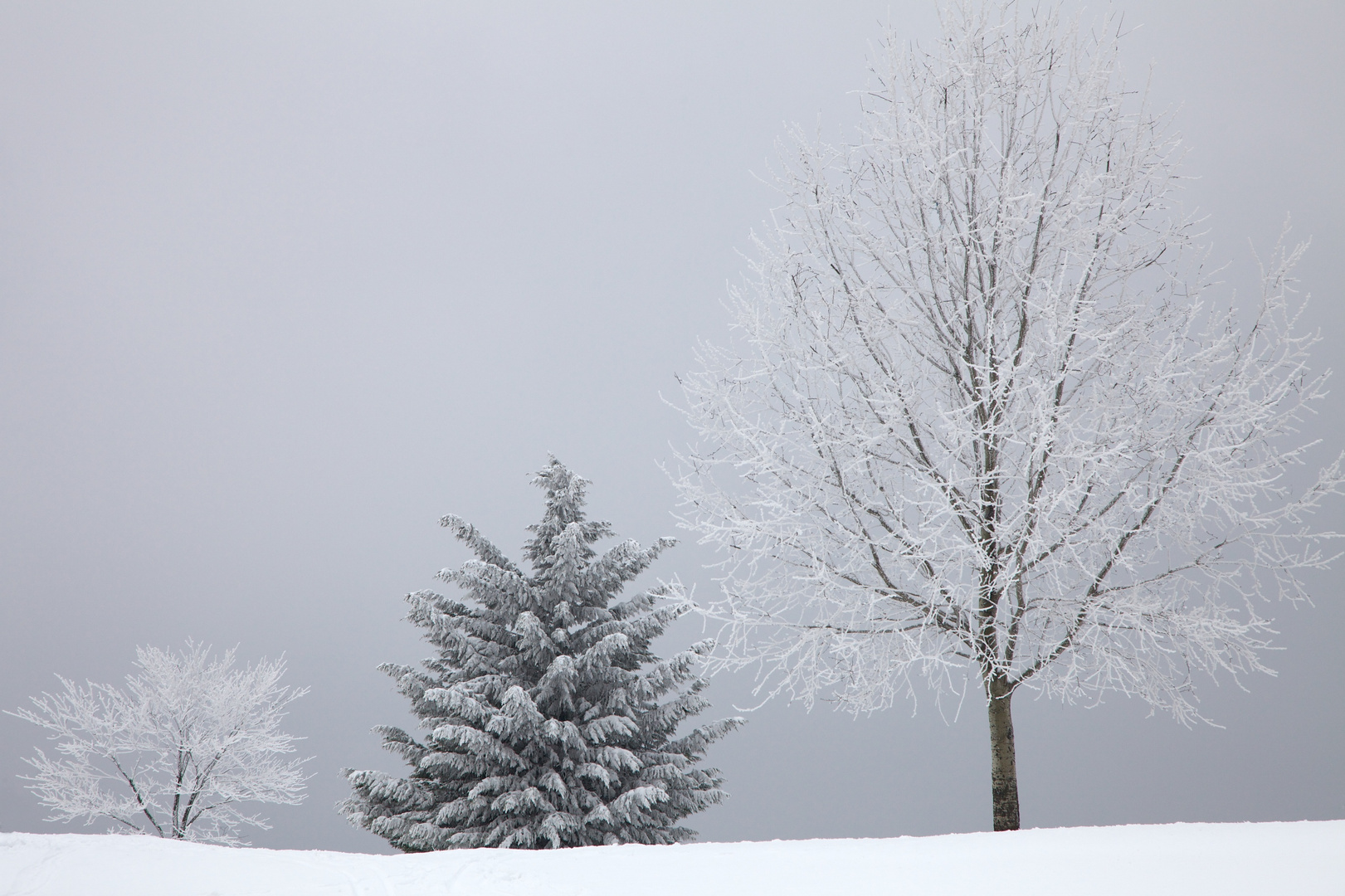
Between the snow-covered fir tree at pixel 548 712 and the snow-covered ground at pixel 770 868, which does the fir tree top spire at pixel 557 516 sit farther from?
the snow-covered ground at pixel 770 868

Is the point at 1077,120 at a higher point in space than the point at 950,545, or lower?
higher

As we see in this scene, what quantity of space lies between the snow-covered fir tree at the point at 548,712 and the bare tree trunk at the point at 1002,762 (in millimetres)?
6120

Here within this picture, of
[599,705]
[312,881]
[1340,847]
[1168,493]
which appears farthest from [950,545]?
[599,705]

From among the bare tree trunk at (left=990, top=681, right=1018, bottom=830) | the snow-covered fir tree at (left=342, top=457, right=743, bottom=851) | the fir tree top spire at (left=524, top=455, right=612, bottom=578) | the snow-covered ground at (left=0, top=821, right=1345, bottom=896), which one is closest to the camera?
the snow-covered ground at (left=0, top=821, right=1345, bottom=896)

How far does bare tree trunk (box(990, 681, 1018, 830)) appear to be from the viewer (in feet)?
24.3

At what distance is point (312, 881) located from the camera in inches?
232

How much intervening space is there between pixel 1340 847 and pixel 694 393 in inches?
228

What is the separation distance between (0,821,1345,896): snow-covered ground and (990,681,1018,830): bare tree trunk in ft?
1.67

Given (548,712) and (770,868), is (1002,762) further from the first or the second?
(548,712)

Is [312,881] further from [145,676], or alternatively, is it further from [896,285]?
[145,676]

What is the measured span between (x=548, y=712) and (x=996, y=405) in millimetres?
9511

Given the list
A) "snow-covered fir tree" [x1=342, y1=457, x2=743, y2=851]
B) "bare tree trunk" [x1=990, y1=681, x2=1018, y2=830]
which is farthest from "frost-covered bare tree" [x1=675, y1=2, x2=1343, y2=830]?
"snow-covered fir tree" [x1=342, y1=457, x2=743, y2=851]

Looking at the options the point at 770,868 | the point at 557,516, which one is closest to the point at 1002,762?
the point at 770,868

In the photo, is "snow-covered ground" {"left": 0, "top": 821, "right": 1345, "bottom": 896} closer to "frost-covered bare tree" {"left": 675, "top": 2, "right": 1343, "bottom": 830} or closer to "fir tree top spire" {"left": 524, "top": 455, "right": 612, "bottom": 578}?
"frost-covered bare tree" {"left": 675, "top": 2, "right": 1343, "bottom": 830}
